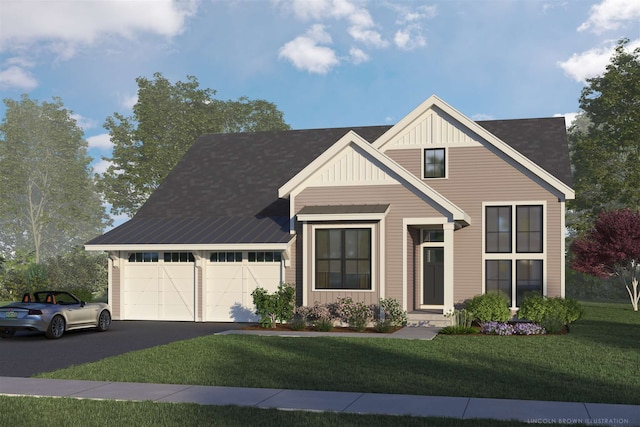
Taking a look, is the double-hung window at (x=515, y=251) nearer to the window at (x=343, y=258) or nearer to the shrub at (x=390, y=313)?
the shrub at (x=390, y=313)

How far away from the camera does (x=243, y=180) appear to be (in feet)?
98.3

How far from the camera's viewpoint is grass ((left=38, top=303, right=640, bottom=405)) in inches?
467

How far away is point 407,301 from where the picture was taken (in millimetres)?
23719

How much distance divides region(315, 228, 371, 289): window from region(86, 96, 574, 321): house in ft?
0.11

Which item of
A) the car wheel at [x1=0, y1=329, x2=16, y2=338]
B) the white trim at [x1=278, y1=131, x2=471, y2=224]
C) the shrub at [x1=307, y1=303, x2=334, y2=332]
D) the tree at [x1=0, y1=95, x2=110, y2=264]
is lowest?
the car wheel at [x1=0, y1=329, x2=16, y2=338]

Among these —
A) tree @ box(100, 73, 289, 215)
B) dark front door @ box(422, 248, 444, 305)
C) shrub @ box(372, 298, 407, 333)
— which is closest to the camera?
shrub @ box(372, 298, 407, 333)

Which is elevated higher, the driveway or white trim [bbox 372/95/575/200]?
white trim [bbox 372/95/575/200]

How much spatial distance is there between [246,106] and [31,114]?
103ft

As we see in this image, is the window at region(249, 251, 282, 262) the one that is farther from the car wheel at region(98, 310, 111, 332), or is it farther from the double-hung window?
the double-hung window

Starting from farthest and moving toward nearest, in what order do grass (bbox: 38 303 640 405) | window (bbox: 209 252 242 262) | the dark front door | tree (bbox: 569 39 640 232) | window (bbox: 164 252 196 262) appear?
tree (bbox: 569 39 640 232)
window (bbox: 164 252 196 262)
the dark front door
window (bbox: 209 252 242 262)
grass (bbox: 38 303 640 405)

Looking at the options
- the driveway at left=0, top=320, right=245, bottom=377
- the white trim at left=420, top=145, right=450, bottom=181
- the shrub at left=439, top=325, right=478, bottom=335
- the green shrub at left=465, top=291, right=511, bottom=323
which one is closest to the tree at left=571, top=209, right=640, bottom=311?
the white trim at left=420, top=145, right=450, bottom=181

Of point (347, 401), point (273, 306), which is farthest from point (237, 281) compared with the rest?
point (347, 401)

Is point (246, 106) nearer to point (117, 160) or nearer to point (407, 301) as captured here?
point (117, 160)

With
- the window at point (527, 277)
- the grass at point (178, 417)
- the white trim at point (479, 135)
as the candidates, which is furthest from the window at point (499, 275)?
the grass at point (178, 417)
